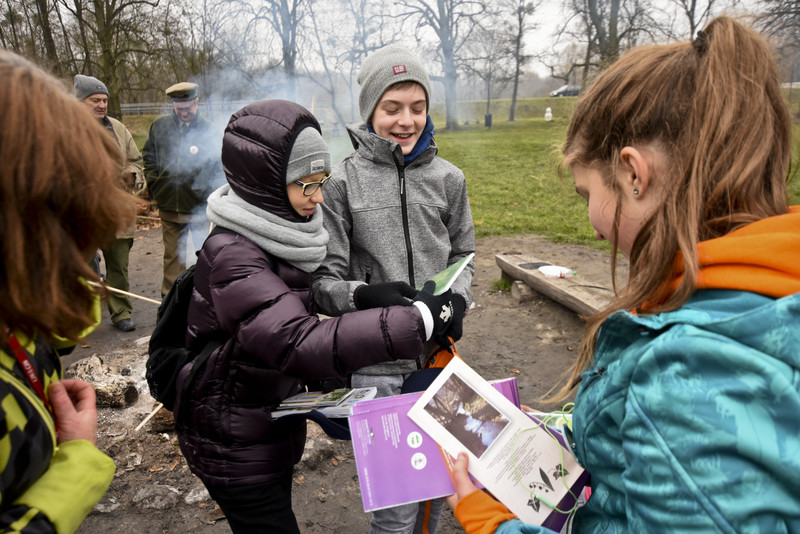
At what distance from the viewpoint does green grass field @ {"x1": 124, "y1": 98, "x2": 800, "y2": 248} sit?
4914mm

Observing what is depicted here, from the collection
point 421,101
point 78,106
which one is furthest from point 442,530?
point 78,106

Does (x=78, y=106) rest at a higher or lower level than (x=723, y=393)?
higher

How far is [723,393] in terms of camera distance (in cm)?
78

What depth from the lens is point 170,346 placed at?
72.9 inches

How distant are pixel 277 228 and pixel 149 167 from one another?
4.71 meters

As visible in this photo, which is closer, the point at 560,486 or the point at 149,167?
the point at 560,486

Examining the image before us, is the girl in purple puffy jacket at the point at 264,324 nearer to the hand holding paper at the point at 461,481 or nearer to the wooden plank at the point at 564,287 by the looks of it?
the hand holding paper at the point at 461,481

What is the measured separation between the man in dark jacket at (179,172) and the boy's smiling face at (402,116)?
3852mm

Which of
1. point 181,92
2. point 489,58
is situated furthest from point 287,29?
point 489,58

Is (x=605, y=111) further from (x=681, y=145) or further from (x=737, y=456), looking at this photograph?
(x=737, y=456)

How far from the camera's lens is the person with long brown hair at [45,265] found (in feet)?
3.03

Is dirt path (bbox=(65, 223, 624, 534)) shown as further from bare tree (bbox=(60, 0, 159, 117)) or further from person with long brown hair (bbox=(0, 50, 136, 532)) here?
bare tree (bbox=(60, 0, 159, 117))

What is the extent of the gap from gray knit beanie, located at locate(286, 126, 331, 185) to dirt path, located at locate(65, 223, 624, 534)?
0.72 metres

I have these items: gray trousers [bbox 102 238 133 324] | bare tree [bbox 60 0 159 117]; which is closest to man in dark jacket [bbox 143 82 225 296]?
gray trousers [bbox 102 238 133 324]
